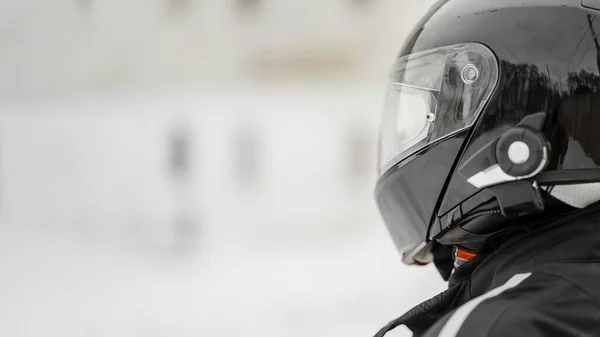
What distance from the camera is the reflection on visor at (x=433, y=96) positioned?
3.22 ft

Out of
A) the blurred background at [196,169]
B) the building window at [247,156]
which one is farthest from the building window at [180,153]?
the building window at [247,156]

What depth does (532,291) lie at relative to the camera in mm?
775

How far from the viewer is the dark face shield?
99 cm

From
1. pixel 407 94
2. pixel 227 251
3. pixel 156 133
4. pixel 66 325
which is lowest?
pixel 66 325

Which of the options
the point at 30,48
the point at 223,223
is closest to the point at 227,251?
the point at 223,223

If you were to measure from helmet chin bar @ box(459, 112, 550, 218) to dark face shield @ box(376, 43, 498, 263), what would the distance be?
7cm

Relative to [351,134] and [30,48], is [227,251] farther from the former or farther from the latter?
[30,48]

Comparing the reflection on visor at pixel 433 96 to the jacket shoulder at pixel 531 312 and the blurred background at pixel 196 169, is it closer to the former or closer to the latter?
the jacket shoulder at pixel 531 312

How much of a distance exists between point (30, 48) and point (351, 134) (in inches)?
58.3

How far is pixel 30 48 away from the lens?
3084 millimetres

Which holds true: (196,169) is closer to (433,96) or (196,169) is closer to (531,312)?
(433,96)

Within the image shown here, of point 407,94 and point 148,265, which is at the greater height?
point 407,94

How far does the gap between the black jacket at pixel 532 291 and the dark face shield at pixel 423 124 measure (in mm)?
160

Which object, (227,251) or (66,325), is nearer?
(66,325)
